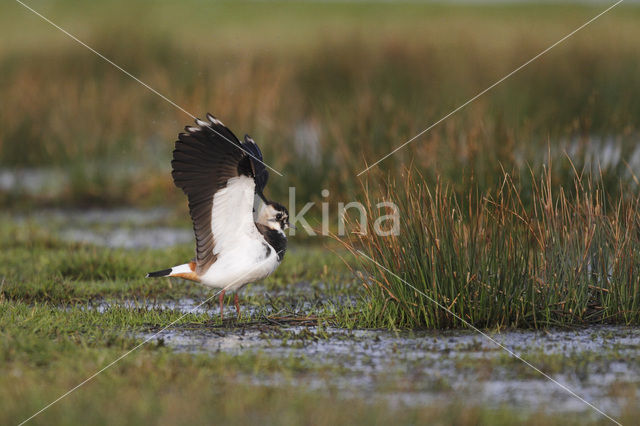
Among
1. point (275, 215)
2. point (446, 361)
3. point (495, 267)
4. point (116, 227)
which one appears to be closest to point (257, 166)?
point (275, 215)

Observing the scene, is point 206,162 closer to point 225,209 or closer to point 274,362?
point 225,209

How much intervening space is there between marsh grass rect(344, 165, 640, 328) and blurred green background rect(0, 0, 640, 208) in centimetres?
142

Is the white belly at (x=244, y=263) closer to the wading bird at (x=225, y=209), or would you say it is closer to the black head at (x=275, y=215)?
the wading bird at (x=225, y=209)

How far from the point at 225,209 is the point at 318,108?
8879mm

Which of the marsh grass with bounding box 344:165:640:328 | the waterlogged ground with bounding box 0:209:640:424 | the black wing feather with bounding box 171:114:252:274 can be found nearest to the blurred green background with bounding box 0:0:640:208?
the marsh grass with bounding box 344:165:640:328

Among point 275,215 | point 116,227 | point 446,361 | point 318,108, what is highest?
point 318,108

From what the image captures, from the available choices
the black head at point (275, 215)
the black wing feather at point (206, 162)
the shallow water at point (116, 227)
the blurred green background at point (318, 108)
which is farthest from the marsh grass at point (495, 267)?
the shallow water at point (116, 227)

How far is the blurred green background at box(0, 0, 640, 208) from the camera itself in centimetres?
1224

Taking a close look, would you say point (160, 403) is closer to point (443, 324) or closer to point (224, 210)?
point (224, 210)

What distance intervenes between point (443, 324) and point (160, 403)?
2930mm

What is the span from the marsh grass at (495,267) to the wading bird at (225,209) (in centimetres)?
78

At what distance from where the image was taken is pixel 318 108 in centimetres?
1636

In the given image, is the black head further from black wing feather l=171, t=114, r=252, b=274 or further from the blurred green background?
the blurred green background

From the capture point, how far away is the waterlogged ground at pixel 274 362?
5559mm
